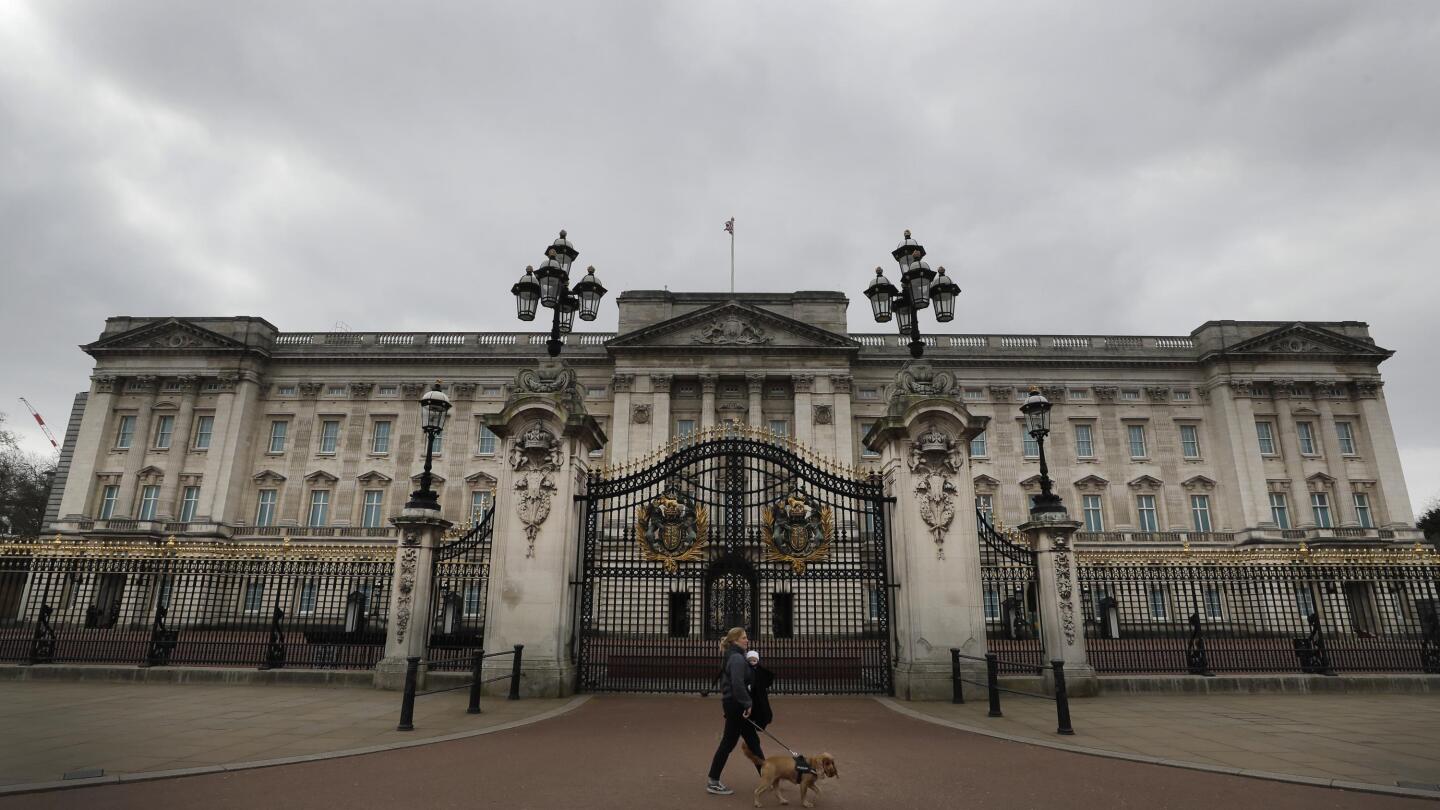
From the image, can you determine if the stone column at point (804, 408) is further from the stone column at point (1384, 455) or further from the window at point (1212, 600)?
the stone column at point (1384, 455)

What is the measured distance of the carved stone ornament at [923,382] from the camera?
44.2 ft

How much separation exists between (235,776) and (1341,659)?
2298 cm

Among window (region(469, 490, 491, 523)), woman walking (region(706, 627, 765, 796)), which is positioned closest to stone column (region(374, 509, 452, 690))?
woman walking (region(706, 627, 765, 796))

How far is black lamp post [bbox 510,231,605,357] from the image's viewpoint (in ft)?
44.2

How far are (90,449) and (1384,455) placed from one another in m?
82.7

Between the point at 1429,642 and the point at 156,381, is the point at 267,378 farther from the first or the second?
the point at 1429,642

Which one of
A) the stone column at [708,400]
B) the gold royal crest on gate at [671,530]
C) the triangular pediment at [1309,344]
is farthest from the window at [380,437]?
the triangular pediment at [1309,344]

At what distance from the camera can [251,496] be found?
44.8 m

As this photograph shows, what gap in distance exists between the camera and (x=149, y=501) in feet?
145

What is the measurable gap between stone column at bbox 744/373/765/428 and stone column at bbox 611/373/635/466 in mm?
7382

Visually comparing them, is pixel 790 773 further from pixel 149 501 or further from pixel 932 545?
pixel 149 501

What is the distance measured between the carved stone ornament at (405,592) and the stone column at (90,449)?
4479 cm

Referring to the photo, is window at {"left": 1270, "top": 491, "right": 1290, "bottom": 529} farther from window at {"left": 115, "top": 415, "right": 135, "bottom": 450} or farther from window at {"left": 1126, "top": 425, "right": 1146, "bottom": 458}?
window at {"left": 115, "top": 415, "right": 135, "bottom": 450}

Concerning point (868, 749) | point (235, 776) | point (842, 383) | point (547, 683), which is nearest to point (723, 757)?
Result: point (868, 749)
